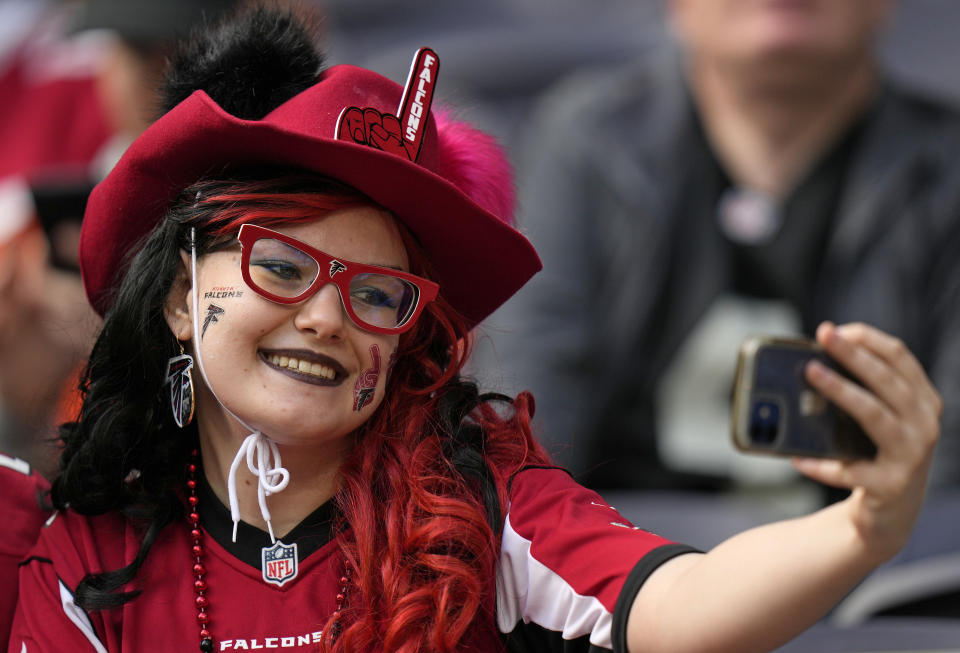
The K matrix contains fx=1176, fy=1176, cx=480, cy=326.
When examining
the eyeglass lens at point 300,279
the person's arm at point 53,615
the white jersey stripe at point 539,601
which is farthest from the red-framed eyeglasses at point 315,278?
the person's arm at point 53,615

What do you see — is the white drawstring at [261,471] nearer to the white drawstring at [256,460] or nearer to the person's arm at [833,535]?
the white drawstring at [256,460]

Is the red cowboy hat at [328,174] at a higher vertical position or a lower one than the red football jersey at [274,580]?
higher

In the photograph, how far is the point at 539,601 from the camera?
4.82 feet

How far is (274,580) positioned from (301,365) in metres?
0.29

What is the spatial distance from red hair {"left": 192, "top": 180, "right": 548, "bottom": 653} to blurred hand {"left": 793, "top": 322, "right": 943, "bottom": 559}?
0.48 metres

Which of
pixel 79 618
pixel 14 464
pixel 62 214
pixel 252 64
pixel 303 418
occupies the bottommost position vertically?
pixel 79 618

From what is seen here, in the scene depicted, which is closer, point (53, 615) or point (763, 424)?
point (763, 424)

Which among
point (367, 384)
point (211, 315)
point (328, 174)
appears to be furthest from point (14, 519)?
point (328, 174)

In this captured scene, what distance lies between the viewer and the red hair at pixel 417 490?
4.86 feet

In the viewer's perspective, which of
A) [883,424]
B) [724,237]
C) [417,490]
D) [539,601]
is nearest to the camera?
[883,424]

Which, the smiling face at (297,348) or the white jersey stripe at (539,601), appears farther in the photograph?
the smiling face at (297,348)

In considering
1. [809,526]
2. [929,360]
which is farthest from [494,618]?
[929,360]

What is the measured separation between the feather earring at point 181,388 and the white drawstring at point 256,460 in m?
0.02

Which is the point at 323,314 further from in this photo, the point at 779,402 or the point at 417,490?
the point at 779,402
